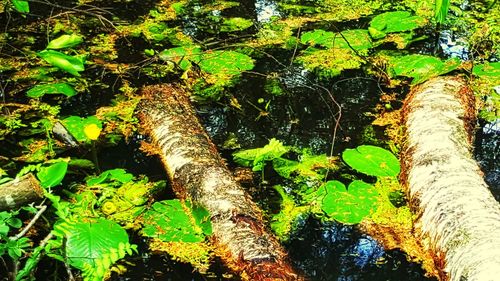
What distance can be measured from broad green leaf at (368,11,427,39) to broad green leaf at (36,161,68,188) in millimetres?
2707

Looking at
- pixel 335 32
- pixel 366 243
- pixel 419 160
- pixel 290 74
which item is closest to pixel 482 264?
pixel 366 243

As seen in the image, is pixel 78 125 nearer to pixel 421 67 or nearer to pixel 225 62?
pixel 225 62

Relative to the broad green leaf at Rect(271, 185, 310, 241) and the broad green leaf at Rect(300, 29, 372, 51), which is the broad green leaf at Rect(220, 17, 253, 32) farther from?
the broad green leaf at Rect(271, 185, 310, 241)

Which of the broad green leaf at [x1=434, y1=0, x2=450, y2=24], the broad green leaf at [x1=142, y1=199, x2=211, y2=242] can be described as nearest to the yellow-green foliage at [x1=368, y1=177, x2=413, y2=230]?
the broad green leaf at [x1=142, y1=199, x2=211, y2=242]

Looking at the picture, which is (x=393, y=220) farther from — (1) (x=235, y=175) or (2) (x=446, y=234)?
(1) (x=235, y=175)

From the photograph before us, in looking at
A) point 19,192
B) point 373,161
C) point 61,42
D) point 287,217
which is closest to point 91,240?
point 19,192

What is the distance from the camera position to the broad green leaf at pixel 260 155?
2.67 m

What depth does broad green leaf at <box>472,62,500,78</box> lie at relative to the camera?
3.44 meters

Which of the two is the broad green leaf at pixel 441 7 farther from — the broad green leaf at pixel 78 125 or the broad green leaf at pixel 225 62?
the broad green leaf at pixel 225 62

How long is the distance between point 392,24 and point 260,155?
1.96m

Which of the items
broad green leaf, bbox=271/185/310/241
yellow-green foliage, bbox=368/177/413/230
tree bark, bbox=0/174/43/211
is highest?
tree bark, bbox=0/174/43/211

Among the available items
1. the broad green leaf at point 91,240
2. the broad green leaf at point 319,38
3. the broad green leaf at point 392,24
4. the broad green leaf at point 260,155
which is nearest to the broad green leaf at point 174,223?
the broad green leaf at point 91,240

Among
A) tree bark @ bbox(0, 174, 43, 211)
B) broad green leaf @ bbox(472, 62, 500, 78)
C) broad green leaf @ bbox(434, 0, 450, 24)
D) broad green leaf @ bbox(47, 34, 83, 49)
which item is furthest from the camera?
broad green leaf @ bbox(472, 62, 500, 78)

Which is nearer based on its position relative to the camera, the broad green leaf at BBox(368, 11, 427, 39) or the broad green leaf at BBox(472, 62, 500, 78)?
the broad green leaf at BBox(472, 62, 500, 78)
